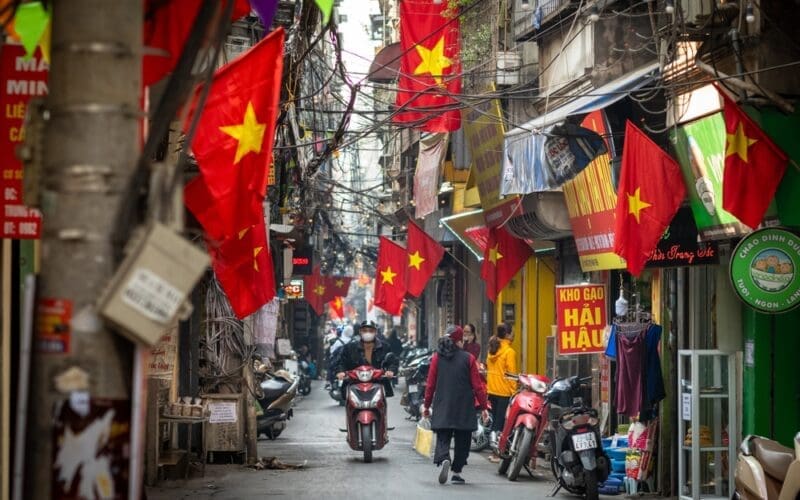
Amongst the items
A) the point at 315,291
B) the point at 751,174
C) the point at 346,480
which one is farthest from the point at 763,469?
the point at 315,291

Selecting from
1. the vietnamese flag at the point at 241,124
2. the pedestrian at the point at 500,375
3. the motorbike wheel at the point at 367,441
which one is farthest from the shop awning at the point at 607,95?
the vietnamese flag at the point at 241,124

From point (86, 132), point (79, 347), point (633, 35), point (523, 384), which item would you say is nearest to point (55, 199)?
point (86, 132)

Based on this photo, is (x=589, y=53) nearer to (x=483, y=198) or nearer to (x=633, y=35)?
(x=633, y=35)

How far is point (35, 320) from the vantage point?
175 inches

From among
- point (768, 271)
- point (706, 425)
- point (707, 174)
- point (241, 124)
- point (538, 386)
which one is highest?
point (707, 174)

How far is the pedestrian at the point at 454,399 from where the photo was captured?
15.1m

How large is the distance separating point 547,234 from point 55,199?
17163 millimetres

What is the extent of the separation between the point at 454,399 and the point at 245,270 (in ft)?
9.82

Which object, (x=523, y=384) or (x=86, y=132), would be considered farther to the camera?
(x=523, y=384)

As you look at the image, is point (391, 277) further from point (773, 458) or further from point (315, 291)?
point (315, 291)

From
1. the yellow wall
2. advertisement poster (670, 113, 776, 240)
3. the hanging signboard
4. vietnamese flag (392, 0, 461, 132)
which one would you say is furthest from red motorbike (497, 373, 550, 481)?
the yellow wall

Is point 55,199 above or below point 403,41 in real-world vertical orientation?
→ below

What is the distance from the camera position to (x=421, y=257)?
2622cm

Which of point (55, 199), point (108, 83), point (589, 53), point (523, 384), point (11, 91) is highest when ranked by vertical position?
point (589, 53)
